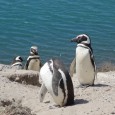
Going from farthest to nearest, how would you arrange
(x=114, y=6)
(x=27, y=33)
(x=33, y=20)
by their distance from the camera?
(x=114, y=6)
(x=33, y=20)
(x=27, y=33)

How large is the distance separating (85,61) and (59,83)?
6.56 ft

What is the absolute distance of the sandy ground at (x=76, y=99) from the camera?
26.5 ft

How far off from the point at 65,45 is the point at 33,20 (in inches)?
208

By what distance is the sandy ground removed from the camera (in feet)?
26.5

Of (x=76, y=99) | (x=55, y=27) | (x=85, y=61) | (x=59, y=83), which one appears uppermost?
(x=55, y=27)

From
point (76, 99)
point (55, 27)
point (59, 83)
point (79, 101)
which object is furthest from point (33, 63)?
point (55, 27)

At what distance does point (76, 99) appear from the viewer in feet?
31.0

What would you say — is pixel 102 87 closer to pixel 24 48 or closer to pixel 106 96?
pixel 106 96

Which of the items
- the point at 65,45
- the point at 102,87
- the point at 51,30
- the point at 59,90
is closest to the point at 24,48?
the point at 65,45

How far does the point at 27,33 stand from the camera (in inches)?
896

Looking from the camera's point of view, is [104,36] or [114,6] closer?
[104,36]

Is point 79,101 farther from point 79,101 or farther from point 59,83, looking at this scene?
point 59,83

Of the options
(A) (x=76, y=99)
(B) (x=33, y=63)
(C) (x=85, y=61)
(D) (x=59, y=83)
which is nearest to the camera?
(D) (x=59, y=83)

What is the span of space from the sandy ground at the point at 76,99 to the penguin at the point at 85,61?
0.97 feet
